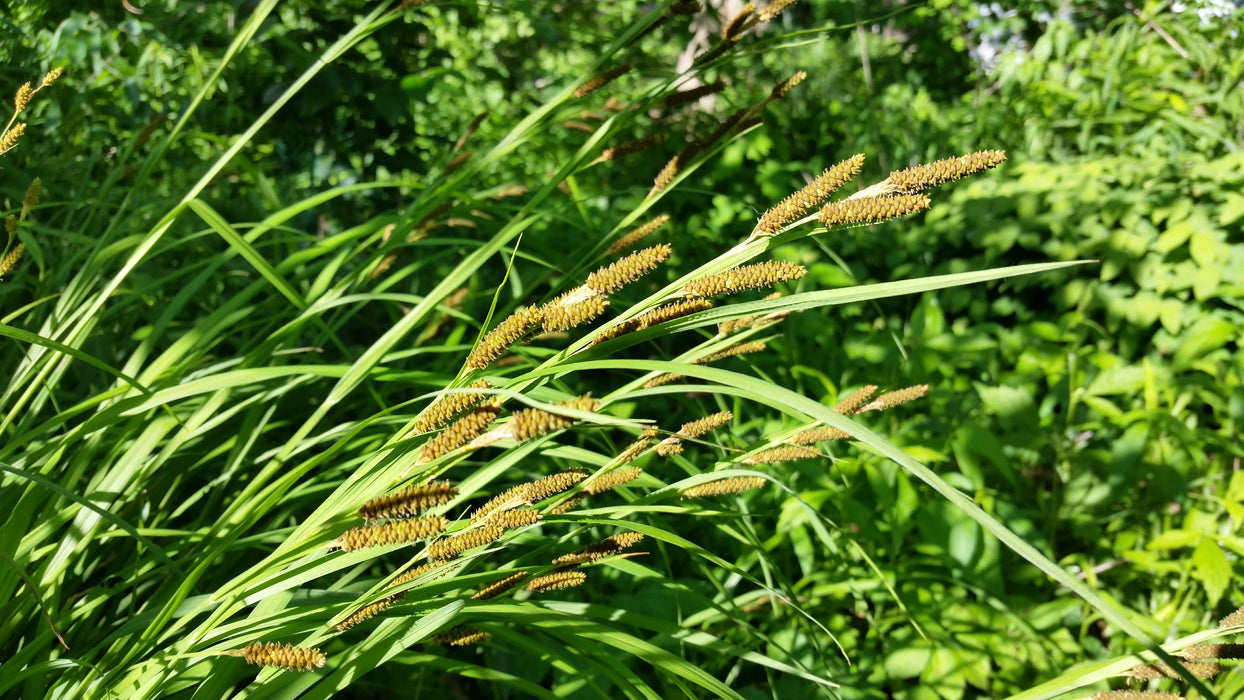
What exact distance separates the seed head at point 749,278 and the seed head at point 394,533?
294mm

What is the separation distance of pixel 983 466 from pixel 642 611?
113 centimetres

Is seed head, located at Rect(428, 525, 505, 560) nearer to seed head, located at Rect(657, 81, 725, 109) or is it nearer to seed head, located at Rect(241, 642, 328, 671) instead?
seed head, located at Rect(241, 642, 328, 671)

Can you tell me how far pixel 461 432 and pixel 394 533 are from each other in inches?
4.0

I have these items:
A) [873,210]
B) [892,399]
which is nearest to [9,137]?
[873,210]

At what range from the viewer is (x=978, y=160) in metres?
0.77

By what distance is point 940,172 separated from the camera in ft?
2.49

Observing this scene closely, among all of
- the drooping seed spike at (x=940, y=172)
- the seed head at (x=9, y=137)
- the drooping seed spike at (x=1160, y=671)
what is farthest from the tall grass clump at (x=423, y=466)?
the drooping seed spike at (x=1160, y=671)

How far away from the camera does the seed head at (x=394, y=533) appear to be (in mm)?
737

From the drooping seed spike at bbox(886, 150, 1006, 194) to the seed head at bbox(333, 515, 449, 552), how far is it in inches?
18.8

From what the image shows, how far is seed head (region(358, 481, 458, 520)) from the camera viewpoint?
734 millimetres

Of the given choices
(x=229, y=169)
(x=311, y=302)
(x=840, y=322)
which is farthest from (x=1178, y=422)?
(x=229, y=169)

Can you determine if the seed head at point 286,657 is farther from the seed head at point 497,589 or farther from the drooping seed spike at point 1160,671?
the drooping seed spike at point 1160,671

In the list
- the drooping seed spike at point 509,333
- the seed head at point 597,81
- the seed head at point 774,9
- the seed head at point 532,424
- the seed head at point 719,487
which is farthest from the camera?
the seed head at point 597,81

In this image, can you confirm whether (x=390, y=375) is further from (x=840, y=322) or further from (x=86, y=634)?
(x=840, y=322)
